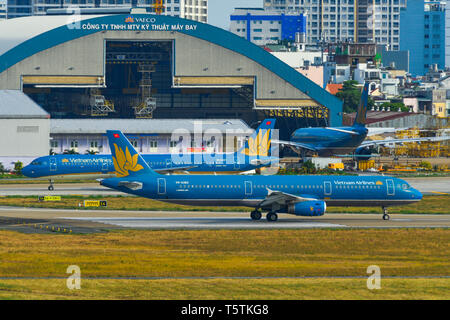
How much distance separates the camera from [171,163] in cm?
9375

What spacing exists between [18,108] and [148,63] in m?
35.3

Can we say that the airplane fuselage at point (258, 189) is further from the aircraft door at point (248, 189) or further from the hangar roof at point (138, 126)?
the hangar roof at point (138, 126)

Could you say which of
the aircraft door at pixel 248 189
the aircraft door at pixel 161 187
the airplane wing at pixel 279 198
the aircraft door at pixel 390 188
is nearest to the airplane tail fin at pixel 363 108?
the aircraft door at pixel 390 188

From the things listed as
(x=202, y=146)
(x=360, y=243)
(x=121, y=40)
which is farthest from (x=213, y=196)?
(x=121, y=40)

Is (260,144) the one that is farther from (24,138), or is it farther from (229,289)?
(229,289)

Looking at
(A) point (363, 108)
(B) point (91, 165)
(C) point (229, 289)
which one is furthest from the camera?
(A) point (363, 108)

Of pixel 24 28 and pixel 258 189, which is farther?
pixel 24 28

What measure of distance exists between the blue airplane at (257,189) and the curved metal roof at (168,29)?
6419 centimetres

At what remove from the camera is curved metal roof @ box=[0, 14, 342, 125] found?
410 feet

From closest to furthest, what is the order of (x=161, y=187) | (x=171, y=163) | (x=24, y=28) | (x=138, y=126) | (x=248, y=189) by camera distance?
(x=161, y=187)
(x=248, y=189)
(x=171, y=163)
(x=138, y=126)
(x=24, y=28)

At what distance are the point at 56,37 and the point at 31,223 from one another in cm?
6895

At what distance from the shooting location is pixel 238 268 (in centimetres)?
4319

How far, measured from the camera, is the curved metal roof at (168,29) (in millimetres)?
124875

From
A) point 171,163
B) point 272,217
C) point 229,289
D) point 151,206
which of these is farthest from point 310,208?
point 171,163
